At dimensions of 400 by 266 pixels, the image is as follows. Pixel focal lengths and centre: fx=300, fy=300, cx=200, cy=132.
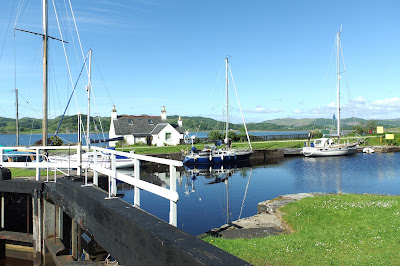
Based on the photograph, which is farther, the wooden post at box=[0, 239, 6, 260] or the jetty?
the wooden post at box=[0, 239, 6, 260]

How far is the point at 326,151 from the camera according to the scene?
5675 centimetres

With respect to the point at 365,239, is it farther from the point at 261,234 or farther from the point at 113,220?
the point at 113,220

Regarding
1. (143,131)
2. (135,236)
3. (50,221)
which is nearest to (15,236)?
(50,221)

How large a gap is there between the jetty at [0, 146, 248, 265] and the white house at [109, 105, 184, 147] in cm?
4912

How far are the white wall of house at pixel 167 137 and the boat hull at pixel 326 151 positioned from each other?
25.7 metres

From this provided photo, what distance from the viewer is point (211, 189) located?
92.0 ft

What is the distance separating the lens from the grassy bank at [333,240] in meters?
8.38

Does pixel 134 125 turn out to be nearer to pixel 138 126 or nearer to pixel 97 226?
pixel 138 126

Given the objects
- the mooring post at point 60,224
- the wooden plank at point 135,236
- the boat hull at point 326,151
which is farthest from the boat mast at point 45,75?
the boat hull at point 326,151

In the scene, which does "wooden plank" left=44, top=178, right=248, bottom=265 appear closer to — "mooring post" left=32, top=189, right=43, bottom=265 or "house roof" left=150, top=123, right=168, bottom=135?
"mooring post" left=32, top=189, right=43, bottom=265

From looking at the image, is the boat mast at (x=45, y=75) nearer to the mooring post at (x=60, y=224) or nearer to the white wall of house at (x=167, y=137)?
the mooring post at (x=60, y=224)

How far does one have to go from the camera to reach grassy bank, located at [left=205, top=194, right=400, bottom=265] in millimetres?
8375

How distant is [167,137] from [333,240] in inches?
2163

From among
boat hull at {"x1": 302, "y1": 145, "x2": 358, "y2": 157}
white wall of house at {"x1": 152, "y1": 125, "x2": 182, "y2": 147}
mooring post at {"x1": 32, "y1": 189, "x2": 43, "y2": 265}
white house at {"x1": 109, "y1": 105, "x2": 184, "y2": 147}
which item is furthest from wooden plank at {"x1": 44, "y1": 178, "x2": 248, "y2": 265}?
white house at {"x1": 109, "y1": 105, "x2": 184, "y2": 147}
